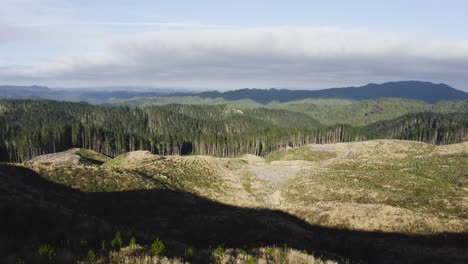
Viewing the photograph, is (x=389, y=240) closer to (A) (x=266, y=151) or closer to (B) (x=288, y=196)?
(B) (x=288, y=196)

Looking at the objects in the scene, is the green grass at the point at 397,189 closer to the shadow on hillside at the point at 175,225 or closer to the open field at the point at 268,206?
the open field at the point at 268,206

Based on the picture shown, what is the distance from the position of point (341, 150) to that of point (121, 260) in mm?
142764

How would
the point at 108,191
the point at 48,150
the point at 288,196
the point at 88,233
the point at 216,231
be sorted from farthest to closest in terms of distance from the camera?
the point at 48,150 < the point at 288,196 < the point at 108,191 < the point at 216,231 < the point at 88,233

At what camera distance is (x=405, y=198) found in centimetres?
5544

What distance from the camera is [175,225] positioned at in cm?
3966

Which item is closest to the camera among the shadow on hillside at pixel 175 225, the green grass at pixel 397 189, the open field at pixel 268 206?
the shadow on hillside at pixel 175 225

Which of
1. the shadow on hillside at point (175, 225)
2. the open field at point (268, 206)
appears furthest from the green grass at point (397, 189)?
the shadow on hillside at point (175, 225)

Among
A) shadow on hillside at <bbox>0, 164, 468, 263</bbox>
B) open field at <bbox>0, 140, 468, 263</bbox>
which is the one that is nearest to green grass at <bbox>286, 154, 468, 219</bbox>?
open field at <bbox>0, 140, 468, 263</bbox>

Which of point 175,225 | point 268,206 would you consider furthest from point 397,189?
point 175,225

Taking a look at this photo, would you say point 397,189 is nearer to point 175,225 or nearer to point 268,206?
point 268,206

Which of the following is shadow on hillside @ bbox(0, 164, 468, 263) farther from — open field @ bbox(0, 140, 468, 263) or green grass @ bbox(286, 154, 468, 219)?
green grass @ bbox(286, 154, 468, 219)

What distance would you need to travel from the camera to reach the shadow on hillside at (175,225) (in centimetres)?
1775

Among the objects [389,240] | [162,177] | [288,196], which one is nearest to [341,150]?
[288,196]

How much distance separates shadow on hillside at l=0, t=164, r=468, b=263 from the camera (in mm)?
17750
